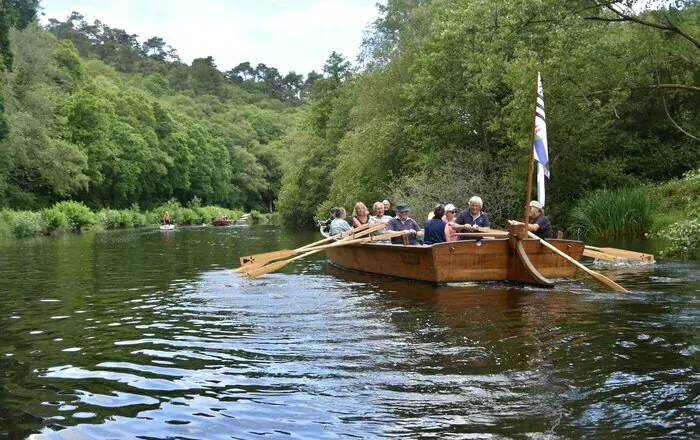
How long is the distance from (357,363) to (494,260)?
256 inches

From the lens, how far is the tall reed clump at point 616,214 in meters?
24.8

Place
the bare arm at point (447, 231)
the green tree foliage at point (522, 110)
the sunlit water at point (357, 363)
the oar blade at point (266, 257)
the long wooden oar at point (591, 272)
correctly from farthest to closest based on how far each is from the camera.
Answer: the green tree foliage at point (522, 110), the oar blade at point (266, 257), the bare arm at point (447, 231), the long wooden oar at point (591, 272), the sunlit water at point (357, 363)

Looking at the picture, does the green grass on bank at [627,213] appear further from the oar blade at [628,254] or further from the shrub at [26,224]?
the shrub at [26,224]

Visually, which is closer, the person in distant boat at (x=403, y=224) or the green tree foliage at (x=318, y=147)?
the person in distant boat at (x=403, y=224)

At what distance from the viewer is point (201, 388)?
6.26 meters

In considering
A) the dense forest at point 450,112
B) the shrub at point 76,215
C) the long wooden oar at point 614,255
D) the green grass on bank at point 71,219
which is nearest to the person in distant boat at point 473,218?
the long wooden oar at point 614,255

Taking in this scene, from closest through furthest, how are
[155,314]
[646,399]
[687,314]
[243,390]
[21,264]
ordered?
[646,399]
[243,390]
[687,314]
[155,314]
[21,264]

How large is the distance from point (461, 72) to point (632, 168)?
26.8ft

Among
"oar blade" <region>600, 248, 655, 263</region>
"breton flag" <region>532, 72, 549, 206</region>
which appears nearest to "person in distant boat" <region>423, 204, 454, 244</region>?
"breton flag" <region>532, 72, 549, 206</region>

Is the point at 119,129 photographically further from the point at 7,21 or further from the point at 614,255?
the point at 614,255

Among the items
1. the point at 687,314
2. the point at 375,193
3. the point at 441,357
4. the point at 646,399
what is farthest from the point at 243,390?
the point at 375,193

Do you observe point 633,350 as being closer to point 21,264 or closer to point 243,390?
point 243,390

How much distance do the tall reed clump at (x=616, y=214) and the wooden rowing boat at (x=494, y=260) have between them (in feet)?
39.8

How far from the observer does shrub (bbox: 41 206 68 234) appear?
1727 inches
